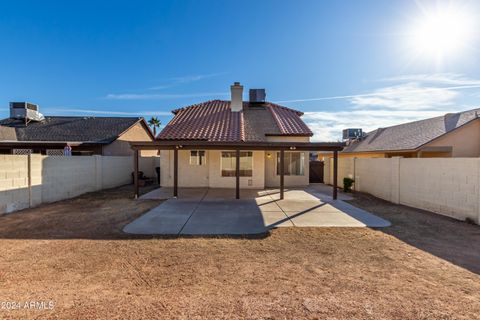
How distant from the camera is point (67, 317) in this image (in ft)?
9.09

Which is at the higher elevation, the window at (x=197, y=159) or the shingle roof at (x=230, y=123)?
the shingle roof at (x=230, y=123)

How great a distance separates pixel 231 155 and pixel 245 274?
9901 millimetres

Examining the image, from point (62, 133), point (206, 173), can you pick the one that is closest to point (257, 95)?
point (206, 173)

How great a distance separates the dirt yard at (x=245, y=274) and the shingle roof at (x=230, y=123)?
7861mm

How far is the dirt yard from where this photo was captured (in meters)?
2.96

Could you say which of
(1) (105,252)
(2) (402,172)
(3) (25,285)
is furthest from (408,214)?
(3) (25,285)

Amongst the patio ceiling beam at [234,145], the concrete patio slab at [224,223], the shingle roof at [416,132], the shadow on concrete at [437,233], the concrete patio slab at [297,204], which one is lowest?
the shadow on concrete at [437,233]

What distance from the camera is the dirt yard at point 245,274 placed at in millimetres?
2959

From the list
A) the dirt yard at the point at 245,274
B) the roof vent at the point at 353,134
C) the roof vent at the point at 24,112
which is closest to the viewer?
the dirt yard at the point at 245,274

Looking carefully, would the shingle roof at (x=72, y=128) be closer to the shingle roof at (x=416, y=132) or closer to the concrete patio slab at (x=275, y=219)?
the concrete patio slab at (x=275, y=219)

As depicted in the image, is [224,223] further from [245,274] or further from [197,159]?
[197,159]

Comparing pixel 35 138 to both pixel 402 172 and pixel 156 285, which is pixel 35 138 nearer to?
pixel 156 285

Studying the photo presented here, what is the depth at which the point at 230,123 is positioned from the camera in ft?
49.1

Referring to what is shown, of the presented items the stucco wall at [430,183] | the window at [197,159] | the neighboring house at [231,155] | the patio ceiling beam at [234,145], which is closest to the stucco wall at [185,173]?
the neighboring house at [231,155]
